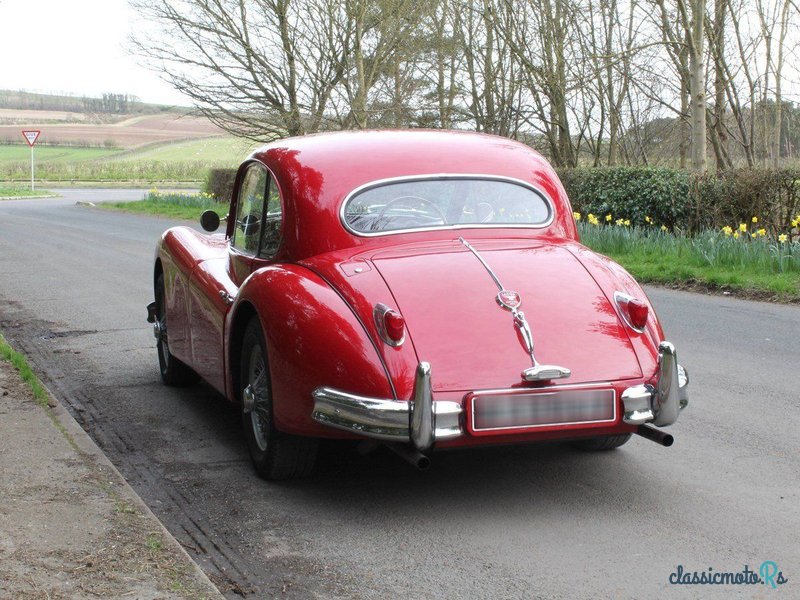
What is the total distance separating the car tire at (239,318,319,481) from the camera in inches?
184

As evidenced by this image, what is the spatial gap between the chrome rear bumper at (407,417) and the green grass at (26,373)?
7.97 feet

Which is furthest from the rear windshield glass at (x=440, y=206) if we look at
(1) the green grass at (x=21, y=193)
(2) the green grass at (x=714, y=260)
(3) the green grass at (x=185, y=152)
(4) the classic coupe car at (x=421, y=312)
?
(3) the green grass at (x=185, y=152)

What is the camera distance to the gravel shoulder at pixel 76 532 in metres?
3.36

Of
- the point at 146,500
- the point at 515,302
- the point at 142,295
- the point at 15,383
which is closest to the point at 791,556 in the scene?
the point at 515,302

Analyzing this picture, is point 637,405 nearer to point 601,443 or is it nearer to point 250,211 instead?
point 601,443

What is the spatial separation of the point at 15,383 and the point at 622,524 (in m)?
3.95

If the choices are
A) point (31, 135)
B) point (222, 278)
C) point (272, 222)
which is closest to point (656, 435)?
point (272, 222)

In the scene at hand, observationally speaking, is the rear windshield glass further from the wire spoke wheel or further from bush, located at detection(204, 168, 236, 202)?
bush, located at detection(204, 168, 236, 202)

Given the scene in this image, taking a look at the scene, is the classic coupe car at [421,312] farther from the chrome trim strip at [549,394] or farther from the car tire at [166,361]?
the car tire at [166,361]

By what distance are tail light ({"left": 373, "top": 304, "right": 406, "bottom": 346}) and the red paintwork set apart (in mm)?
29

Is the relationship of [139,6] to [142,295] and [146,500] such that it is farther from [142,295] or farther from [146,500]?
[146,500]

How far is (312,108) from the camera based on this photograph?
90.4 ft

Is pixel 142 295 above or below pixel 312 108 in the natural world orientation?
below

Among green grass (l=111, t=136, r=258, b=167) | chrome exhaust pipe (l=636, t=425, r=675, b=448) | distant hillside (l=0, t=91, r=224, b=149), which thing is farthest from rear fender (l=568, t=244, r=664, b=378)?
distant hillside (l=0, t=91, r=224, b=149)
